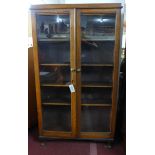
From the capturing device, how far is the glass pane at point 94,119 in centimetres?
230

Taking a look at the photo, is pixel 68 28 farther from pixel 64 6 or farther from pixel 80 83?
pixel 80 83

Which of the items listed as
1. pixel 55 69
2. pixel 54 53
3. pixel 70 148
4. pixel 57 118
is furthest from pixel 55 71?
pixel 70 148

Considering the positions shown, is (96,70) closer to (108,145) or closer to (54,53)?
(54,53)

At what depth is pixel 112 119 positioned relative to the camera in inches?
87.7

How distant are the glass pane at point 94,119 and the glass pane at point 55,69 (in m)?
0.19

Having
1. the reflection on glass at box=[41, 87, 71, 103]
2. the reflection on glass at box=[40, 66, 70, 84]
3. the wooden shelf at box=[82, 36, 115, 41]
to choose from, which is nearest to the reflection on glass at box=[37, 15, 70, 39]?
the wooden shelf at box=[82, 36, 115, 41]

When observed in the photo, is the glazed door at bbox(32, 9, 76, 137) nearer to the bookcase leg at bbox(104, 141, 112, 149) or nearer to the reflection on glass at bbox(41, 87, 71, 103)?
the reflection on glass at bbox(41, 87, 71, 103)

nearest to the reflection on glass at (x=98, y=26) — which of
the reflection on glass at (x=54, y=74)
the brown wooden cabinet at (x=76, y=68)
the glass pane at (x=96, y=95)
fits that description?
the brown wooden cabinet at (x=76, y=68)

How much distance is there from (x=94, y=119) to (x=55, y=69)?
788 millimetres

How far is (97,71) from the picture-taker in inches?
88.3

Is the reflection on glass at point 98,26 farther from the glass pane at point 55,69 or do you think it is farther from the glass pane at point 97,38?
the glass pane at point 55,69

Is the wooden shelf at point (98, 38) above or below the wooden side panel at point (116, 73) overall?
above

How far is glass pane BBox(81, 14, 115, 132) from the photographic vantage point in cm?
207
